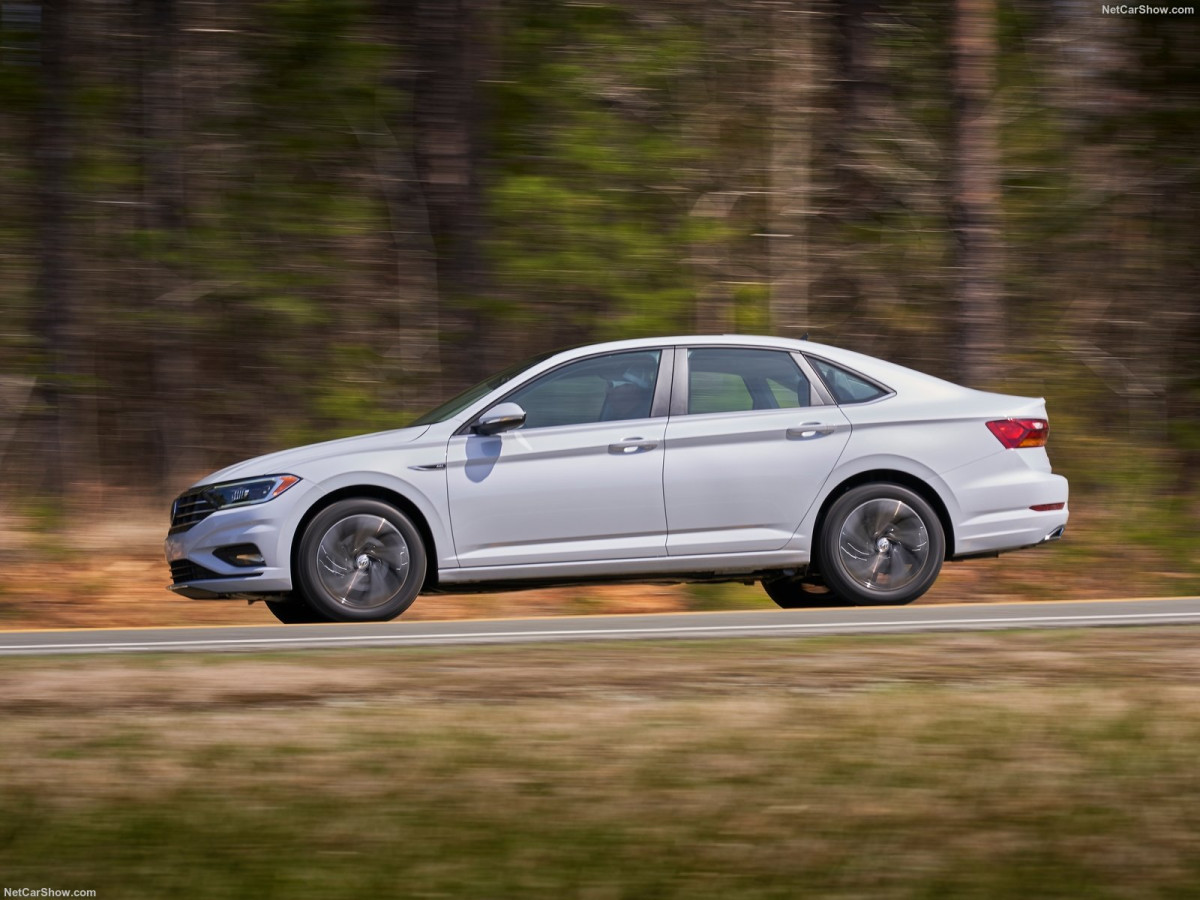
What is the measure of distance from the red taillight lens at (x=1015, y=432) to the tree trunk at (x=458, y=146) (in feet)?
18.6

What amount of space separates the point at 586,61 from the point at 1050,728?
10701 mm

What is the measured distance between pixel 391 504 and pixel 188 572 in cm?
120

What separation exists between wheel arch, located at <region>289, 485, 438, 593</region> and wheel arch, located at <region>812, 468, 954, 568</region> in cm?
217

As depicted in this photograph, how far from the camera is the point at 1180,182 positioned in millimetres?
17500

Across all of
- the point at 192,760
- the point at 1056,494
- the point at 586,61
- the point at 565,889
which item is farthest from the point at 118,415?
the point at 565,889

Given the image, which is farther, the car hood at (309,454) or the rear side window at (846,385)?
the rear side window at (846,385)

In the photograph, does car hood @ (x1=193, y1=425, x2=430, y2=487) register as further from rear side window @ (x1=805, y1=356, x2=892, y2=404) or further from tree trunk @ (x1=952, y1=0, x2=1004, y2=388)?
tree trunk @ (x1=952, y1=0, x2=1004, y2=388)

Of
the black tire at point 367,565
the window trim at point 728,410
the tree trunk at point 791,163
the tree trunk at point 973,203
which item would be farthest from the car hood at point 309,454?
the tree trunk at point 791,163

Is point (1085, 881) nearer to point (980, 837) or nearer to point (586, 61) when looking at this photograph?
point (980, 837)

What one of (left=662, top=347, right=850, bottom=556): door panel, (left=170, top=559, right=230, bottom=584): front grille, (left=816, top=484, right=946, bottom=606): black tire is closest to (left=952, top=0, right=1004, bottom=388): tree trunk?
(left=816, top=484, right=946, bottom=606): black tire

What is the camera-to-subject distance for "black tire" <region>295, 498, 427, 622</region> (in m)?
8.96

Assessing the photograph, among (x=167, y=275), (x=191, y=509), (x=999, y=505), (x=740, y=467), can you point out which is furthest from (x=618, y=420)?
(x=167, y=275)

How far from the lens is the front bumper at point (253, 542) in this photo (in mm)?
8875

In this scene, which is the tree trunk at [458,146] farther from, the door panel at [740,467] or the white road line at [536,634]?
the white road line at [536,634]
